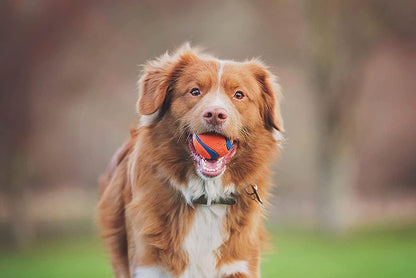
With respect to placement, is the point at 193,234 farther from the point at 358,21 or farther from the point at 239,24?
the point at 239,24

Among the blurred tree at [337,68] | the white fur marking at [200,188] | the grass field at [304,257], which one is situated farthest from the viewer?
the blurred tree at [337,68]

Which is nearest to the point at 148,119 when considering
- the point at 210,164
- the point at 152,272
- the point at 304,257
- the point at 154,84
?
the point at 154,84

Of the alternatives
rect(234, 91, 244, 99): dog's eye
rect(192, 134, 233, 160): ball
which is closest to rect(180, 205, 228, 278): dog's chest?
rect(192, 134, 233, 160): ball

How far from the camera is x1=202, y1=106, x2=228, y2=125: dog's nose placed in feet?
16.8

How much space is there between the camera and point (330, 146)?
18688mm

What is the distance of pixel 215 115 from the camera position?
16.9 feet

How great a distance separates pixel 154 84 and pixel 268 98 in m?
1.01

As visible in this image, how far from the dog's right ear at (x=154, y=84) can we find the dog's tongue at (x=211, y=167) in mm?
634

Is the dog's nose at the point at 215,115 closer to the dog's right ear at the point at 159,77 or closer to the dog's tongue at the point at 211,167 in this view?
the dog's tongue at the point at 211,167

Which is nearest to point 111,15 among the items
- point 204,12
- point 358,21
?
point 204,12

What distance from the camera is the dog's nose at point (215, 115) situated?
5.13 meters

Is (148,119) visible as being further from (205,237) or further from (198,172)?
(205,237)

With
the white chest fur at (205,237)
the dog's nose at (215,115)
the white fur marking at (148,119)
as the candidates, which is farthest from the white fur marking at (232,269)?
the white fur marking at (148,119)

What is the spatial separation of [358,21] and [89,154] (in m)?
9.22
